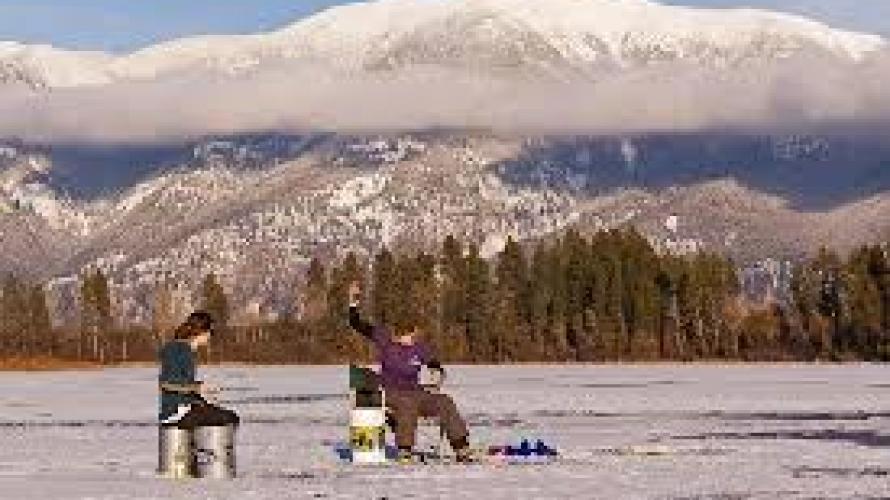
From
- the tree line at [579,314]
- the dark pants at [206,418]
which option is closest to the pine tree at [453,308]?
the tree line at [579,314]

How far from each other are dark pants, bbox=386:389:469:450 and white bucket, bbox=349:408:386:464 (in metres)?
0.80

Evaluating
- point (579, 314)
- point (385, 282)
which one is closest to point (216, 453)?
point (579, 314)

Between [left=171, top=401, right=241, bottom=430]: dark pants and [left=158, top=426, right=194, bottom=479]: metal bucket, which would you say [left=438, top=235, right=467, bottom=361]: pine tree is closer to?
[left=171, top=401, right=241, bottom=430]: dark pants

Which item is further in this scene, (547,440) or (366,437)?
(547,440)

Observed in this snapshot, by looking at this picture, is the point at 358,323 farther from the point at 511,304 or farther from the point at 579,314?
the point at 511,304

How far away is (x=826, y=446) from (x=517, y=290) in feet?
523

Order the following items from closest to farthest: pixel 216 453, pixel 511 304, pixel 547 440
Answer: pixel 216 453 → pixel 547 440 → pixel 511 304

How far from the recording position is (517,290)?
190500 millimetres

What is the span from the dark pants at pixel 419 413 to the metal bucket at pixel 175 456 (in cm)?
437

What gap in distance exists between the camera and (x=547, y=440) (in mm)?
34188

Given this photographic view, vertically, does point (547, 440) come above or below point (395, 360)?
below

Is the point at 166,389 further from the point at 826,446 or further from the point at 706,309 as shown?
the point at 706,309

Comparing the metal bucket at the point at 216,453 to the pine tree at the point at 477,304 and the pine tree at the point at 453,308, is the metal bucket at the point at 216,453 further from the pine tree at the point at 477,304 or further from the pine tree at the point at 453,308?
the pine tree at the point at 453,308

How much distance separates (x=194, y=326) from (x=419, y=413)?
468cm
